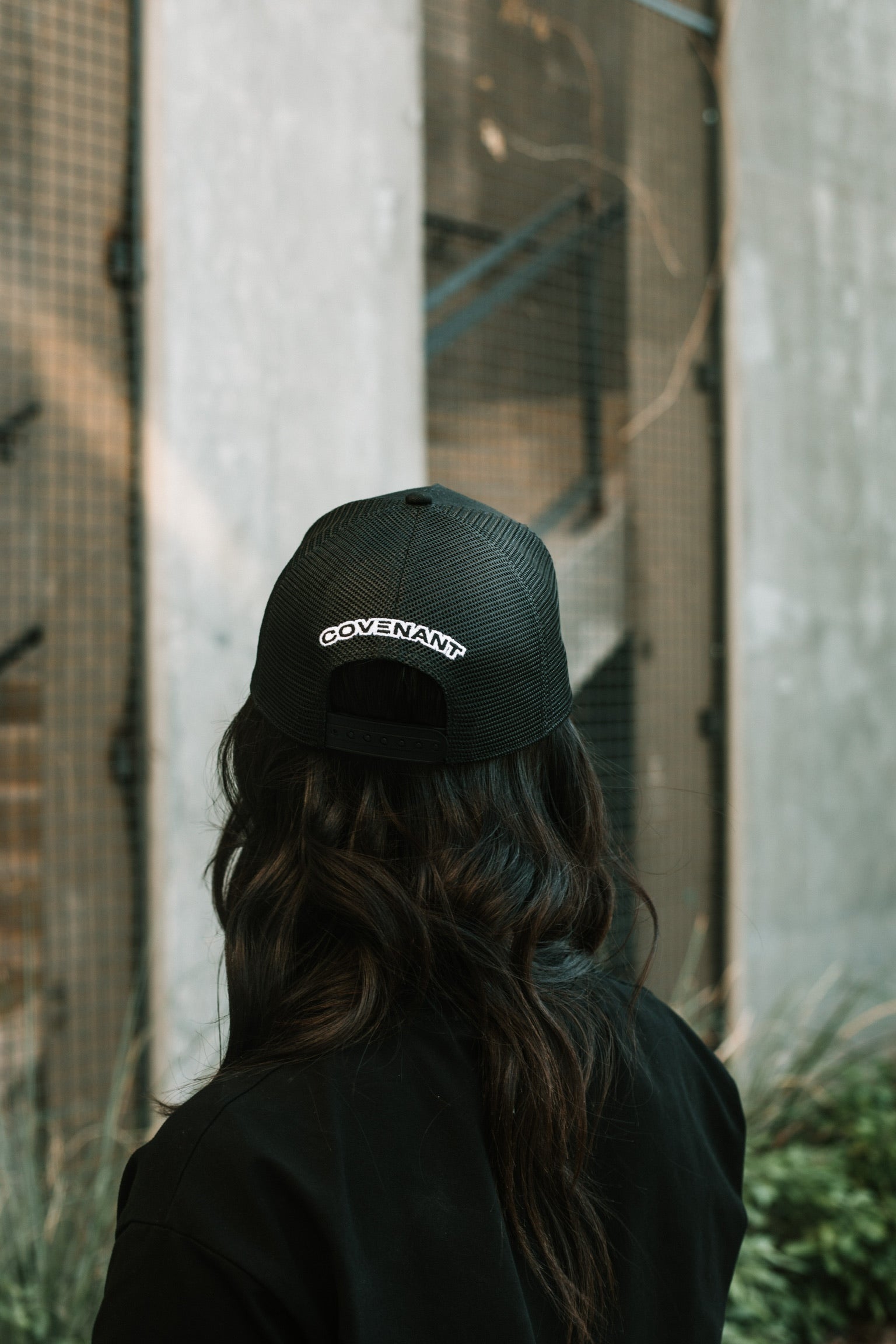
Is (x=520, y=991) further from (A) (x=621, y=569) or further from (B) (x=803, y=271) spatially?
(B) (x=803, y=271)

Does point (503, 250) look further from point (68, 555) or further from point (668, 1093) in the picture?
point (668, 1093)

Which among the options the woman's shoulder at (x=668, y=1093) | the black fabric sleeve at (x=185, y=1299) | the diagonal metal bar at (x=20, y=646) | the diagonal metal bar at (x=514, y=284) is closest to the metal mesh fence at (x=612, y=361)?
the diagonal metal bar at (x=514, y=284)

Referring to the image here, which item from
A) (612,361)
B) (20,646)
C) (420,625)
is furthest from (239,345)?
(420,625)

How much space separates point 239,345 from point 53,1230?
1923 millimetres

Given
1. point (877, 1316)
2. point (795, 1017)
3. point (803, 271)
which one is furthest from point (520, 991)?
point (803, 271)

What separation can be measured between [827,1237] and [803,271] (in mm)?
3057

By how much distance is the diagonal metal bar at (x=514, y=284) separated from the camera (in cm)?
362

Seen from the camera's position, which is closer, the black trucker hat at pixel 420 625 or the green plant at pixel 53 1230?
the black trucker hat at pixel 420 625

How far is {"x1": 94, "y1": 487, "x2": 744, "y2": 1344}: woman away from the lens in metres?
0.75

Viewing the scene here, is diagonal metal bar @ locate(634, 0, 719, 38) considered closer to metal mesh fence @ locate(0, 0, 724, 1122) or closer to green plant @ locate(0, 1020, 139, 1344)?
metal mesh fence @ locate(0, 0, 724, 1122)

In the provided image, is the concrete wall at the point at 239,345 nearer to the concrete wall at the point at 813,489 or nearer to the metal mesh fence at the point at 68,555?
the metal mesh fence at the point at 68,555

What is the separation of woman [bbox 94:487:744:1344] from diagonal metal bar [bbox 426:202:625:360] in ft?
9.23

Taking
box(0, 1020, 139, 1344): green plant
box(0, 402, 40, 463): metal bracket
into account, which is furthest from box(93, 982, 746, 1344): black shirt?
box(0, 402, 40, 463): metal bracket

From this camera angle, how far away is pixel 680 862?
12.5 ft
